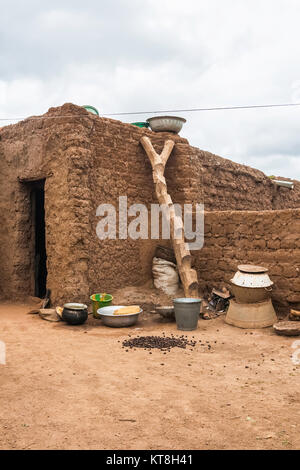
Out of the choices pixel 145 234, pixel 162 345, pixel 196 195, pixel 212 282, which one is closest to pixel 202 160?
pixel 196 195

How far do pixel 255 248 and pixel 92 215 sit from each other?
9.20 feet

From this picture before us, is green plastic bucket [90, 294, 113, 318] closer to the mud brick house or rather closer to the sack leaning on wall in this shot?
the mud brick house

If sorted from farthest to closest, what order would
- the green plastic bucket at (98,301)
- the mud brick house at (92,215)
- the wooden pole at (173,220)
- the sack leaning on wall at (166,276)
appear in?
1. the sack leaning on wall at (166,276)
2. the wooden pole at (173,220)
3. the mud brick house at (92,215)
4. the green plastic bucket at (98,301)

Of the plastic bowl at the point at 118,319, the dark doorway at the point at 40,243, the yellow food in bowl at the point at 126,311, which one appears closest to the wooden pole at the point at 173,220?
the yellow food in bowl at the point at 126,311

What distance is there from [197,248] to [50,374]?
14.2 feet

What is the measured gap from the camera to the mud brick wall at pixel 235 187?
932cm

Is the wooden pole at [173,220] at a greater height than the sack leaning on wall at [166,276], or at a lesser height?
greater

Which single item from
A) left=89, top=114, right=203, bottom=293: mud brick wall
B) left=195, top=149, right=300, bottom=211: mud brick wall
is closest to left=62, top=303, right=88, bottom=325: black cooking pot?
left=89, top=114, right=203, bottom=293: mud brick wall

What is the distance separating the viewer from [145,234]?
8.11 m

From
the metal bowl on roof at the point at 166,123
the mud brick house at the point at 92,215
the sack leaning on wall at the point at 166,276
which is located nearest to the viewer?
the mud brick house at the point at 92,215

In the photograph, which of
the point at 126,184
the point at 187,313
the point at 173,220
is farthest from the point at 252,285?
the point at 126,184

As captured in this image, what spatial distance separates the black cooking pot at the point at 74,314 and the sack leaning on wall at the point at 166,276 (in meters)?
1.83

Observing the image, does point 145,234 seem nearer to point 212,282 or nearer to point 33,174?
point 212,282

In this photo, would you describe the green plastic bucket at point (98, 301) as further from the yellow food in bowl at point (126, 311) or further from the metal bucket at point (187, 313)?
the metal bucket at point (187, 313)
